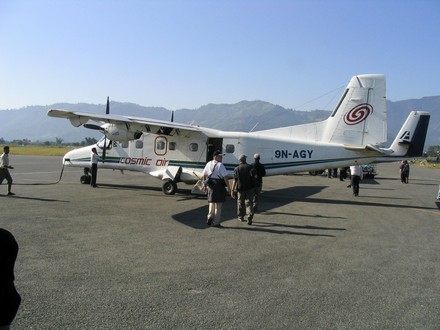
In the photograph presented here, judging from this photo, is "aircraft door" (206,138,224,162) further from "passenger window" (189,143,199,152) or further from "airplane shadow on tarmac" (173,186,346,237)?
"airplane shadow on tarmac" (173,186,346,237)

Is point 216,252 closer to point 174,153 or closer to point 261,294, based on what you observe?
point 261,294

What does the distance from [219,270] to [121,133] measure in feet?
38.0

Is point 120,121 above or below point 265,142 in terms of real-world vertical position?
above

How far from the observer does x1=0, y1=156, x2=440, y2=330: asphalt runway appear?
4.51m

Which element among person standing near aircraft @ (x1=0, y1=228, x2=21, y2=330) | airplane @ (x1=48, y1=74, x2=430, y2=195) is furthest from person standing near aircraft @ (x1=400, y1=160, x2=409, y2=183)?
person standing near aircraft @ (x1=0, y1=228, x2=21, y2=330)

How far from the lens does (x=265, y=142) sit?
53.7ft

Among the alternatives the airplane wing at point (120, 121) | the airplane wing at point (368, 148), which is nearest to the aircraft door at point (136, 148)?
the airplane wing at point (120, 121)

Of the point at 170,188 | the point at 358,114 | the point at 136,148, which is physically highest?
the point at 358,114

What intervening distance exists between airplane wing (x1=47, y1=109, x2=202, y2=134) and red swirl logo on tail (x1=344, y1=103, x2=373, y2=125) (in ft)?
21.3

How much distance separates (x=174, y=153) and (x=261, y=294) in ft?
41.4

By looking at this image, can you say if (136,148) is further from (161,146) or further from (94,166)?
(94,166)

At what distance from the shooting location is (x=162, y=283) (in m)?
5.58

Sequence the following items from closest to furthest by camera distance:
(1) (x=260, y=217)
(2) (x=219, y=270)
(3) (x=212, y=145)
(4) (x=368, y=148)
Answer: (2) (x=219, y=270) → (1) (x=260, y=217) → (4) (x=368, y=148) → (3) (x=212, y=145)

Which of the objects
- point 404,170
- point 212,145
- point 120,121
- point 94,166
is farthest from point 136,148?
point 404,170
